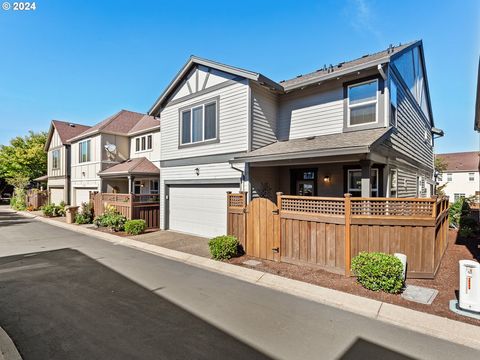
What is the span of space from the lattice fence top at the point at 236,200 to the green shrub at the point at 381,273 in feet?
14.1

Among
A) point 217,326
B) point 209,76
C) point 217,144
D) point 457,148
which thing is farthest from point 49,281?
point 457,148

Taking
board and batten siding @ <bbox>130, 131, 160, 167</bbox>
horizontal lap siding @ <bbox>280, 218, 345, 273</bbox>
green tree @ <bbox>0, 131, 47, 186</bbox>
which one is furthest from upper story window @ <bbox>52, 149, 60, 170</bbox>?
horizontal lap siding @ <bbox>280, 218, 345, 273</bbox>

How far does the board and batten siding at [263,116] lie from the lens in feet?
34.7

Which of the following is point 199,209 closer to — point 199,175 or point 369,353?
point 199,175

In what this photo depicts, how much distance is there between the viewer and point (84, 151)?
70.4 feet

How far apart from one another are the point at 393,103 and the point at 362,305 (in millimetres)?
7705

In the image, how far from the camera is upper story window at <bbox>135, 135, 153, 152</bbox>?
734 inches

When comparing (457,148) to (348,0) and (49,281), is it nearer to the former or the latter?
(348,0)

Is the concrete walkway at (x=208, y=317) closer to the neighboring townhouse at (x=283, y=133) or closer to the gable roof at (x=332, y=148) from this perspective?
the gable roof at (x=332, y=148)

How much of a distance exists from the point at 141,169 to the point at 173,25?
8.57 m

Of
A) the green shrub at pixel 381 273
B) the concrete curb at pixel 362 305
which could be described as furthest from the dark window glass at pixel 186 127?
the green shrub at pixel 381 273

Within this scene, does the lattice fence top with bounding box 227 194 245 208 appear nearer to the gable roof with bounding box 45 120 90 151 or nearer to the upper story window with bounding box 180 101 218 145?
the upper story window with bounding box 180 101 218 145

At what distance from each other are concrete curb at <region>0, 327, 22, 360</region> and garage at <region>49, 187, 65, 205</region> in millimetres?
25017

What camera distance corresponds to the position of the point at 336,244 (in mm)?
6914
